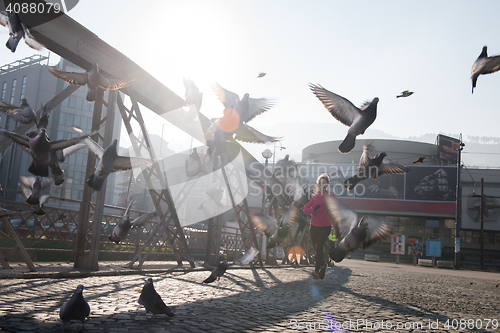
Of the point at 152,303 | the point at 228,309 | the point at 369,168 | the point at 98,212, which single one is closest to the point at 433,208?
the point at 369,168

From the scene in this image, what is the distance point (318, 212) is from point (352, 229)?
9.65 ft

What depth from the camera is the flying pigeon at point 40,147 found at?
146 inches

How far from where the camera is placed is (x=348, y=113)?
17.0ft

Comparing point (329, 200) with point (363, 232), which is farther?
point (329, 200)

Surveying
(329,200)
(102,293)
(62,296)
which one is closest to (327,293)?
(329,200)

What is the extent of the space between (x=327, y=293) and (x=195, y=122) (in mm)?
6166

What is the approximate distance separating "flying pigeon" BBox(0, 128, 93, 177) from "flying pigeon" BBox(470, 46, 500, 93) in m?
4.14

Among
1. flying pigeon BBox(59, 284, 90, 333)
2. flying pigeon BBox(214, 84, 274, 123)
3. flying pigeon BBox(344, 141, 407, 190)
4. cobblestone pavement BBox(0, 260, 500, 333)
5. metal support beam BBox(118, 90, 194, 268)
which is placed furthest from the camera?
metal support beam BBox(118, 90, 194, 268)

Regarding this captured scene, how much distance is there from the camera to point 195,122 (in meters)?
10.5

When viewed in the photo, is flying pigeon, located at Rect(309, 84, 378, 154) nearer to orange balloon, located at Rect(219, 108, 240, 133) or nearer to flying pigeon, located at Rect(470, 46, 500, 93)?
flying pigeon, located at Rect(470, 46, 500, 93)

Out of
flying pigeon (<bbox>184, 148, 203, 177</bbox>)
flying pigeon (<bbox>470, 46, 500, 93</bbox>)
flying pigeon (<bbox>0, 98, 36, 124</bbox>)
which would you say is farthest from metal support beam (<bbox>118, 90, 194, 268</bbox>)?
flying pigeon (<bbox>470, 46, 500, 93</bbox>)

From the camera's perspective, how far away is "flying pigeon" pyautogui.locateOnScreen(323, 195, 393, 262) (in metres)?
5.06

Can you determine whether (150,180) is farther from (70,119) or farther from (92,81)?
(70,119)

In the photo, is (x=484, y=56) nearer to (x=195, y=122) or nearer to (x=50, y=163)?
(x=50, y=163)
